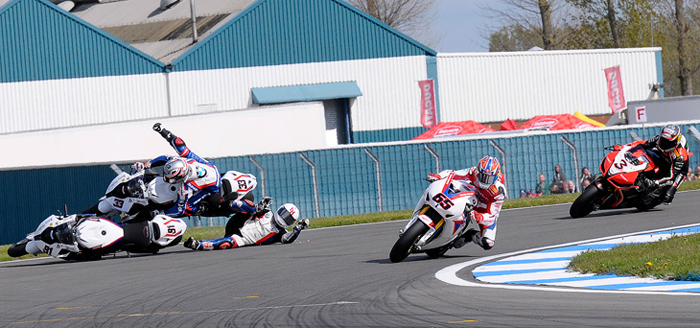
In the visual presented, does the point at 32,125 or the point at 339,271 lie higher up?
the point at 32,125

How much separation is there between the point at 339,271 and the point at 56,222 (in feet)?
16.9

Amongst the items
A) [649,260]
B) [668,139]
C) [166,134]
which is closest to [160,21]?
[166,134]

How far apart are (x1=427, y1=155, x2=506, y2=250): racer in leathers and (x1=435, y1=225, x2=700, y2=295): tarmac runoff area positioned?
390 mm

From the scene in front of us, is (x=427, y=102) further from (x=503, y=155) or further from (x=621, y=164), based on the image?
(x=621, y=164)

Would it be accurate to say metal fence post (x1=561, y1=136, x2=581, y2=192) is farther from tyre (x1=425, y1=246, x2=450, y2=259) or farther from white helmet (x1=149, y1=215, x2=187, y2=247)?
tyre (x1=425, y1=246, x2=450, y2=259)

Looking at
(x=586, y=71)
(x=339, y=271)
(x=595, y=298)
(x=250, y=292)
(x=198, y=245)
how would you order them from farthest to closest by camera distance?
(x=586, y=71), (x=198, y=245), (x=339, y=271), (x=250, y=292), (x=595, y=298)

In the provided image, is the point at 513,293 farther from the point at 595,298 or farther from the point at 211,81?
the point at 211,81

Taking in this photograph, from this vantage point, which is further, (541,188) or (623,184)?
(541,188)

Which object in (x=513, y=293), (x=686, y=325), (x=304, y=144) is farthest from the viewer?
(x=304, y=144)

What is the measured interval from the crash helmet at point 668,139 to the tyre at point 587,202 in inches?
52.4

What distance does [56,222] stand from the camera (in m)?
15.2

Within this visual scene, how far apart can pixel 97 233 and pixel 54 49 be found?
94.2 ft

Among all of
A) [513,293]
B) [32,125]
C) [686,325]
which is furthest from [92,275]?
[32,125]

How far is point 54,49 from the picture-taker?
138 ft
